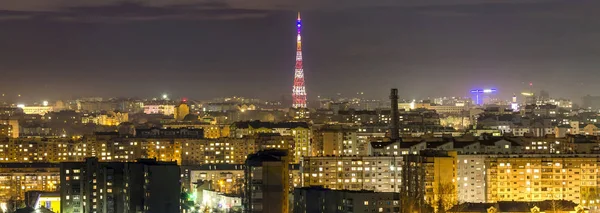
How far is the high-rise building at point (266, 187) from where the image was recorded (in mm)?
18188

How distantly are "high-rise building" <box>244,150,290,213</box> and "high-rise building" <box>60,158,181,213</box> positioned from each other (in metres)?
2.70

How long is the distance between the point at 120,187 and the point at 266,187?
463cm

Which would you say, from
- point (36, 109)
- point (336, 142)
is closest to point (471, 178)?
point (336, 142)

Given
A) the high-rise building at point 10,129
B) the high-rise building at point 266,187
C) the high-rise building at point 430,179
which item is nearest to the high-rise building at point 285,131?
the high-rise building at point 10,129

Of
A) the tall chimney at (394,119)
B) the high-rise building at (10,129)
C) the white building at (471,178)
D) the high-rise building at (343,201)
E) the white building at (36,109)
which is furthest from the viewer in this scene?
the white building at (36,109)

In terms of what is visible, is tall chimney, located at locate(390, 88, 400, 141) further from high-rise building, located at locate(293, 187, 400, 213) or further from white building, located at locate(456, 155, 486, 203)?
high-rise building, located at locate(293, 187, 400, 213)

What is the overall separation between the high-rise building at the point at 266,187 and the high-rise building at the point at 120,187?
2702 mm

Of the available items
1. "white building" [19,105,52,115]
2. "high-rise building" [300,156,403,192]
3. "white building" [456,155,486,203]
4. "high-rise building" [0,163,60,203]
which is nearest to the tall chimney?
"high-rise building" [300,156,403,192]

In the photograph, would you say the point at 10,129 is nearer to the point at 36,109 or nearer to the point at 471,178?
the point at 471,178

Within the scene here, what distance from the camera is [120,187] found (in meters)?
22.0

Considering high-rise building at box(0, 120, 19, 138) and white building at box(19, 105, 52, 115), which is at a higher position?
white building at box(19, 105, 52, 115)

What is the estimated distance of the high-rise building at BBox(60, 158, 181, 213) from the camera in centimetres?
2077

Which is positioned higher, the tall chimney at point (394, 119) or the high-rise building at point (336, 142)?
the tall chimney at point (394, 119)

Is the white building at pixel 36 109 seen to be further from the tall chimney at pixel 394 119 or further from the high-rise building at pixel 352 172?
the high-rise building at pixel 352 172
